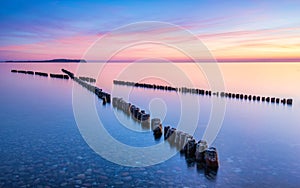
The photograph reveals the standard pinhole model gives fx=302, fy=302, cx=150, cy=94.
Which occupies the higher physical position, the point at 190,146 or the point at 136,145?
the point at 190,146

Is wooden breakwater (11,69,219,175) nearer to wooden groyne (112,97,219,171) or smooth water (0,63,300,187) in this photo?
wooden groyne (112,97,219,171)

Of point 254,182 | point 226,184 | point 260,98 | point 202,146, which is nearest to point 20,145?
point 202,146

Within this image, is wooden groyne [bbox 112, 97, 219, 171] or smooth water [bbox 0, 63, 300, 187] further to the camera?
wooden groyne [bbox 112, 97, 219, 171]

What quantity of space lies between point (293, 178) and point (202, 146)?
299cm

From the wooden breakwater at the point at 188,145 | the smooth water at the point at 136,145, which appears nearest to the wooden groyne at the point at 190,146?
the wooden breakwater at the point at 188,145

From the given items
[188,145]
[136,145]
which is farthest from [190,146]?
[136,145]

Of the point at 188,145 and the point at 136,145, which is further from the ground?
the point at 188,145

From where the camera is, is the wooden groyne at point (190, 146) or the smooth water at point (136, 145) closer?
the smooth water at point (136, 145)

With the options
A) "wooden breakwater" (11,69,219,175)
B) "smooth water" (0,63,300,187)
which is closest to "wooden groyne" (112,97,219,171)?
"wooden breakwater" (11,69,219,175)

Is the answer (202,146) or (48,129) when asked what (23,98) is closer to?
(48,129)

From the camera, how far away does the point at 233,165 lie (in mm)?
10211

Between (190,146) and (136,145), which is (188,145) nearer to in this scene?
(190,146)

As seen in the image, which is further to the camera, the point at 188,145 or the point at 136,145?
the point at 136,145

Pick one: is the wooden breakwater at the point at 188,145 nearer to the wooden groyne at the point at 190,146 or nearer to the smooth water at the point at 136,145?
the wooden groyne at the point at 190,146
